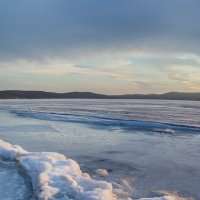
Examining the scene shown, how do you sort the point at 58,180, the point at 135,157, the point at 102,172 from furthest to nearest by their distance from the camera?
the point at 135,157, the point at 102,172, the point at 58,180

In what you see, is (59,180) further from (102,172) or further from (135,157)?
(135,157)

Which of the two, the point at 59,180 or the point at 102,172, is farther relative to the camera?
the point at 102,172

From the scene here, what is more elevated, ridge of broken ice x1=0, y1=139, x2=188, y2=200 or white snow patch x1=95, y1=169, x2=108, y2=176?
ridge of broken ice x1=0, y1=139, x2=188, y2=200

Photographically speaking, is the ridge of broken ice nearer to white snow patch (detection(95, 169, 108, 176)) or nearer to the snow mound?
the snow mound

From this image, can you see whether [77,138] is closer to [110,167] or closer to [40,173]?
[110,167]

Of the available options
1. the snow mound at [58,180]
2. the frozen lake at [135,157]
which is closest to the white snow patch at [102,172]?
the frozen lake at [135,157]

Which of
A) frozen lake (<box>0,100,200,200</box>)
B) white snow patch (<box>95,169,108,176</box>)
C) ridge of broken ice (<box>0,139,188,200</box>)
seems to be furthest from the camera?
white snow patch (<box>95,169,108,176</box>)

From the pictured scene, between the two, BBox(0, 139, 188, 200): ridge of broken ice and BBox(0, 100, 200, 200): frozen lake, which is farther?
BBox(0, 100, 200, 200): frozen lake

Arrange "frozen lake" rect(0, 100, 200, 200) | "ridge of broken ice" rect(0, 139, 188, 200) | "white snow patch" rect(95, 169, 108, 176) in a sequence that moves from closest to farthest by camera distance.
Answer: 1. "ridge of broken ice" rect(0, 139, 188, 200)
2. "frozen lake" rect(0, 100, 200, 200)
3. "white snow patch" rect(95, 169, 108, 176)

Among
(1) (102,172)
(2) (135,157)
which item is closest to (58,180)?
(1) (102,172)

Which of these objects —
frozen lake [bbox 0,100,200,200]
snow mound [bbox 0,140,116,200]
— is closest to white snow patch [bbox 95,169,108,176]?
frozen lake [bbox 0,100,200,200]

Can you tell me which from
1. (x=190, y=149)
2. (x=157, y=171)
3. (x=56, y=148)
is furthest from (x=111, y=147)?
(x=157, y=171)

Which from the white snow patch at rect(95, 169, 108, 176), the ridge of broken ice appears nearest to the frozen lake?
the white snow patch at rect(95, 169, 108, 176)

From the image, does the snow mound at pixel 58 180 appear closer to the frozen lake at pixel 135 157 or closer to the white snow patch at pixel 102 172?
the frozen lake at pixel 135 157
